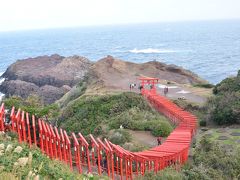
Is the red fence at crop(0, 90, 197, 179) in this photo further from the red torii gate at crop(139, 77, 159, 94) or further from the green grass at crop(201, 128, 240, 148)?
the red torii gate at crop(139, 77, 159, 94)

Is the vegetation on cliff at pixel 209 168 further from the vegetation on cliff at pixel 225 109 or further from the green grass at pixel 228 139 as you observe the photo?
the vegetation on cliff at pixel 225 109

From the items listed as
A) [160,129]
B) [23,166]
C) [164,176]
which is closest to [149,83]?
[160,129]

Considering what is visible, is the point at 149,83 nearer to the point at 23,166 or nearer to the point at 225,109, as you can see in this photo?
the point at 225,109

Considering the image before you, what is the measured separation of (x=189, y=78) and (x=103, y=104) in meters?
22.8

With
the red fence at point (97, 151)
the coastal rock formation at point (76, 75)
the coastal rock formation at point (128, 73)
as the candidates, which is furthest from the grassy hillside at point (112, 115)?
the coastal rock formation at point (128, 73)

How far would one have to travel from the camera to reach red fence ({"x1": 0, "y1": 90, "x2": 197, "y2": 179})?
15.0 m

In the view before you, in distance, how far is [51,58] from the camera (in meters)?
88.4

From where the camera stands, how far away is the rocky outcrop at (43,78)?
61.0 m

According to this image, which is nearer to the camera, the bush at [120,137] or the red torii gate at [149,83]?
the bush at [120,137]

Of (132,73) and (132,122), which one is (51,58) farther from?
(132,122)

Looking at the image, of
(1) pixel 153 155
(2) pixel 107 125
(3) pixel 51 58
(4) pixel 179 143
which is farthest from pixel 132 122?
(3) pixel 51 58

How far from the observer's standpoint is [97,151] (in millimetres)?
16250

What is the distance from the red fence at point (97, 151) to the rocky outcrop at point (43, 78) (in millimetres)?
39649

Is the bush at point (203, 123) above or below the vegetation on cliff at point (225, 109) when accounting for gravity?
below
